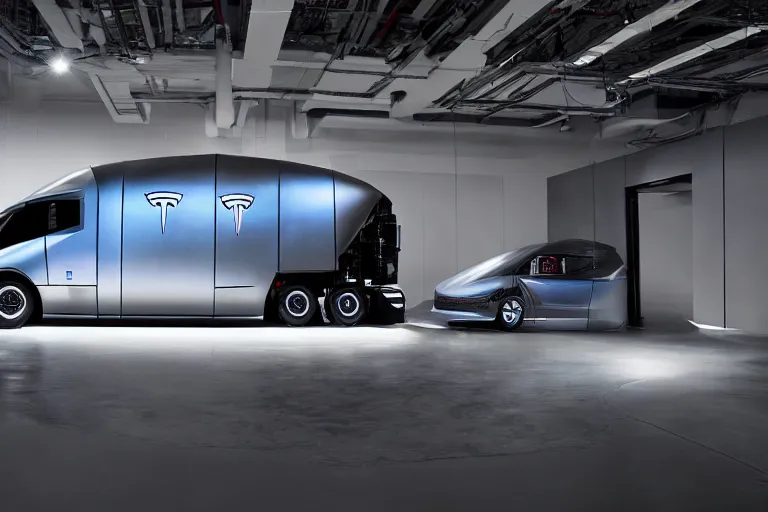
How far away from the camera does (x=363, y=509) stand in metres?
2.64

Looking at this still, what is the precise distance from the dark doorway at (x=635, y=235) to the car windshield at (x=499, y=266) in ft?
4.25

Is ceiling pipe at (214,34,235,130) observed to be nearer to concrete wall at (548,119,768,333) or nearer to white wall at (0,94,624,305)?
white wall at (0,94,624,305)

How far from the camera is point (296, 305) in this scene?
10.2 metres

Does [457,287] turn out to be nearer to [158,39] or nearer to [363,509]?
[158,39]

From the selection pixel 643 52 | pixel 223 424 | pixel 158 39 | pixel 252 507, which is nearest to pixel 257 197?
pixel 158 39

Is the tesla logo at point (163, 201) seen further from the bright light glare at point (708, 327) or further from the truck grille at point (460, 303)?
the bright light glare at point (708, 327)

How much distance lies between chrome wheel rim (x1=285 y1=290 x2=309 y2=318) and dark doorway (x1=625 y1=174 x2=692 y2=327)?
440cm

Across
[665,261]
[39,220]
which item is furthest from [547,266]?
[39,220]

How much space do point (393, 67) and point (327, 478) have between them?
23.1ft

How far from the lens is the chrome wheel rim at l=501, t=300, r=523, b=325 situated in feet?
31.9


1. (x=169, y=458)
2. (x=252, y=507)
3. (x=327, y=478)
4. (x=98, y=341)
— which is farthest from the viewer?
(x=98, y=341)

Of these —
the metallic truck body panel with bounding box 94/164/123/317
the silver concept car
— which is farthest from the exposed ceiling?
the silver concept car

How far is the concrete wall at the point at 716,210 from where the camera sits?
30.6ft

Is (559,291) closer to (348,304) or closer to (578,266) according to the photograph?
(578,266)
